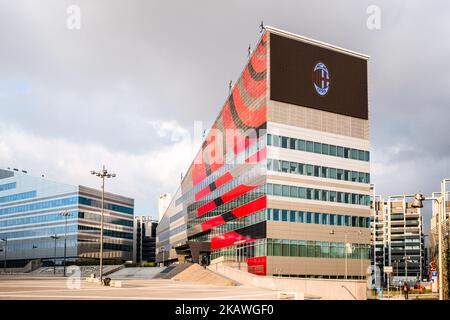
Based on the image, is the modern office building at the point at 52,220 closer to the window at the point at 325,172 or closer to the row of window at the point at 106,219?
the row of window at the point at 106,219

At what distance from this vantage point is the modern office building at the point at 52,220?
15100cm

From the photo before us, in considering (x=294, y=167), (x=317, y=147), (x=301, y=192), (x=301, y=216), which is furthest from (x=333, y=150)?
(x=301, y=216)

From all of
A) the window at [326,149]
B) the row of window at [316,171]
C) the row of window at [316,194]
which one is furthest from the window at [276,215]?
the window at [326,149]

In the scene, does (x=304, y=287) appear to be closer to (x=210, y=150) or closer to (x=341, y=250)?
(x=341, y=250)

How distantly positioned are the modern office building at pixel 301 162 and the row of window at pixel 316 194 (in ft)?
0.47

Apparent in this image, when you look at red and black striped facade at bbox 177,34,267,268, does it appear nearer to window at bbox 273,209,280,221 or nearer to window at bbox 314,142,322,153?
window at bbox 273,209,280,221

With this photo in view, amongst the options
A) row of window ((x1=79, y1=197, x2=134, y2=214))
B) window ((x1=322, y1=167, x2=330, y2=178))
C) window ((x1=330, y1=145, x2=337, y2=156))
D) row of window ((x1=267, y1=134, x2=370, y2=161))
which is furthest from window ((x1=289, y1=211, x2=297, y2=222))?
row of window ((x1=79, y1=197, x2=134, y2=214))

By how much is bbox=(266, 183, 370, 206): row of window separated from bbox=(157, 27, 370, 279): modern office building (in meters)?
0.14

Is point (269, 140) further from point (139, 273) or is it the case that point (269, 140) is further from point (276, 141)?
point (139, 273)

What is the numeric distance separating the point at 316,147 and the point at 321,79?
32.6 ft

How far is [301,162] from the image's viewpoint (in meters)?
75.2

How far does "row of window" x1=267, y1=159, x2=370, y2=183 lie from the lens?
7319 cm
